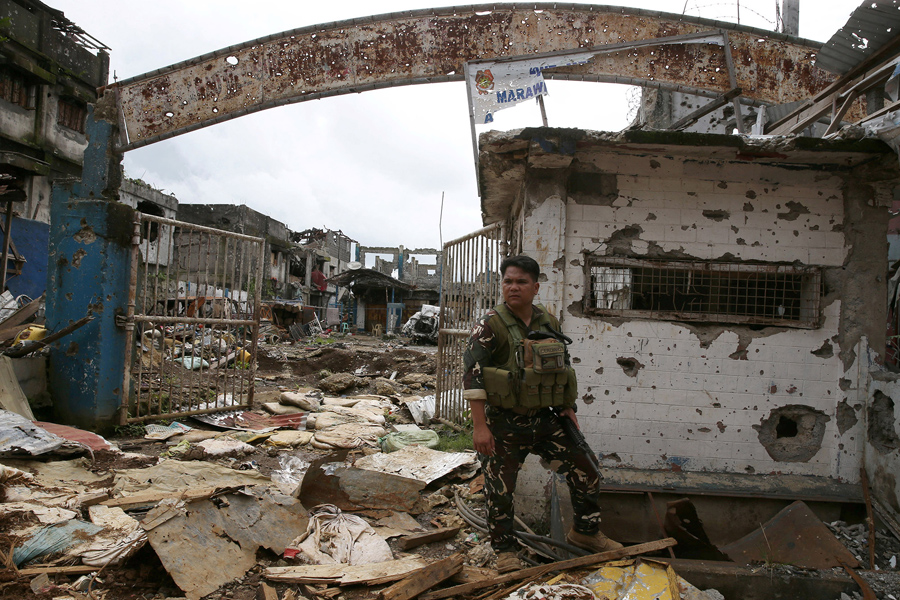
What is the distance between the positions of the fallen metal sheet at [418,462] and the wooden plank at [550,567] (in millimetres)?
1603

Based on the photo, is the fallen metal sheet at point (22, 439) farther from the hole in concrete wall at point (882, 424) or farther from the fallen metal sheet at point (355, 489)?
the hole in concrete wall at point (882, 424)

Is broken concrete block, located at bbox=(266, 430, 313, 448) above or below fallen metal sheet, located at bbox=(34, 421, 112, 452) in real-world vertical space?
below

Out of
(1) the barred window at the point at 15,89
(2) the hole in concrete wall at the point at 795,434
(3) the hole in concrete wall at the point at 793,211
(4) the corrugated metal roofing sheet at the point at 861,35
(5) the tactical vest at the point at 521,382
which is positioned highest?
(1) the barred window at the point at 15,89

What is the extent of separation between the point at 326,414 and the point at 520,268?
4.65 metres

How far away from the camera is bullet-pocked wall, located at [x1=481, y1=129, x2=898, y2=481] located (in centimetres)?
360

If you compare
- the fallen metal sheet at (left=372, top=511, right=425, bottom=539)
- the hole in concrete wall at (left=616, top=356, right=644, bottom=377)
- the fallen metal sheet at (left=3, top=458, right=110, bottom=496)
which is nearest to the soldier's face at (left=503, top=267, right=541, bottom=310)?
the hole in concrete wall at (left=616, top=356, right=644, bottom=377)

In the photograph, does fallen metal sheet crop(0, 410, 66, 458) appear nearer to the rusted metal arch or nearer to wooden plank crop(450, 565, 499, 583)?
the rusted metal arch

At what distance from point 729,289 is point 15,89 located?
19967mm

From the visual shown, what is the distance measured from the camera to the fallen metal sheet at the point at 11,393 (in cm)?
442

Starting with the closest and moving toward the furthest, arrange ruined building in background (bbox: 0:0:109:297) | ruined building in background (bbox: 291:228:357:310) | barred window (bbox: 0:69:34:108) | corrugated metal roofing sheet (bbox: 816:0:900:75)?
corrugated metal roofing sheet (bbox: 816:0:900:75), ruined building in background (bbox: 0:0:109:297), barred window (bbox: 0:69:34:108), ruined building in background (bbox: 291:228:357:310)

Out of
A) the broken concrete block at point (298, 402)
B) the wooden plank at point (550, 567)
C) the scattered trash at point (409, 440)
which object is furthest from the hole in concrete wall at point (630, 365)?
the broken concrete block at point (298, 402)

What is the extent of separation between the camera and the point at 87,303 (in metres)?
5.04

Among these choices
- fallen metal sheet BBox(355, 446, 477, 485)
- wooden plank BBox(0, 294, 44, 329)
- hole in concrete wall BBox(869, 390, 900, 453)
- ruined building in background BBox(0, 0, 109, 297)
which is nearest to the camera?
hole in concrete wall BBox(869, 390, 900, 453)

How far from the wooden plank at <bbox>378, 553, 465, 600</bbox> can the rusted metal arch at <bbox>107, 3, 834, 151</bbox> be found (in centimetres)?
465
